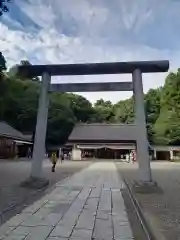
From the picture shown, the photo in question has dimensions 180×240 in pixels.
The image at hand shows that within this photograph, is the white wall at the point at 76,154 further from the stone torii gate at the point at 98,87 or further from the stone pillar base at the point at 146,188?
the stone pillar base at the point at 146,188

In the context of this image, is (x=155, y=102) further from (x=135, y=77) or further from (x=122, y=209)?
(x=122, y=209)

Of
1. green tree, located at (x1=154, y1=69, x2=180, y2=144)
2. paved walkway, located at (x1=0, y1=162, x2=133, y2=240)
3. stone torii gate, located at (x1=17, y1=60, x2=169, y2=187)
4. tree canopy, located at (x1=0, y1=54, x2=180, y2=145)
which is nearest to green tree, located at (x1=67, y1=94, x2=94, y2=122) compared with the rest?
tree canopy, located at (x1=0, y1=54, x2=180, y2=145)

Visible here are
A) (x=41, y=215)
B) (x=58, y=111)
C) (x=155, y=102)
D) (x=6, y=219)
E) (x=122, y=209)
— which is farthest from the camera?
(x=155, y=102)

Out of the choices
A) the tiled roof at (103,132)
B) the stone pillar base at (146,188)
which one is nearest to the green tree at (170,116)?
the tiled roof at (103,132)

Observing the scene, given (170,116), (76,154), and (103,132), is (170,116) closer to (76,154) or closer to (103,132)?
(103,132)

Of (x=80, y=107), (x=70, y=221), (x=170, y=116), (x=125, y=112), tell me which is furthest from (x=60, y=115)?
(x=70, y=221)

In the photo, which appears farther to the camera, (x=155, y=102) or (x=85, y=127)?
(x=155, y=102)

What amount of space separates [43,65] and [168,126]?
133ft

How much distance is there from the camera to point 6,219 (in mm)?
6547

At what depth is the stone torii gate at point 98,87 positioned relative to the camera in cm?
1223

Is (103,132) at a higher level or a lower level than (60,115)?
lower

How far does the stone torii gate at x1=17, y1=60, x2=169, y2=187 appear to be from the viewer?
12.2 metres

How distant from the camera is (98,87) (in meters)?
13.2

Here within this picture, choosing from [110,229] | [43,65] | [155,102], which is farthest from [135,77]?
[155,102]
